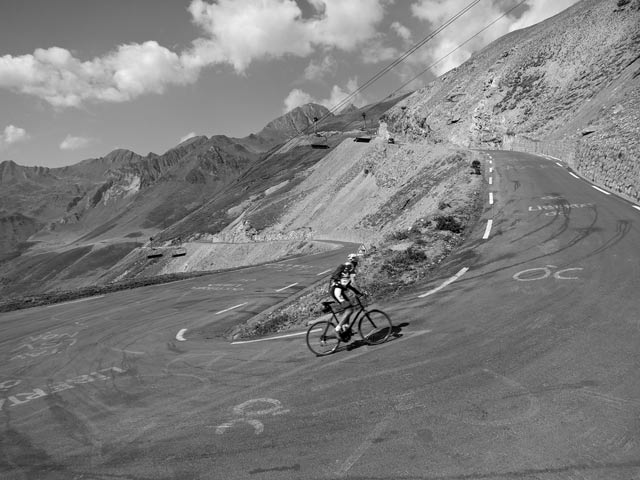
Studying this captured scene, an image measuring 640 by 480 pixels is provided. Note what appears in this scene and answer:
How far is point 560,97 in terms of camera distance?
57.4m

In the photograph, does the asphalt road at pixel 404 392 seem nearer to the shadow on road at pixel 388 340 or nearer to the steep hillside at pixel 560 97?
the shadow on road at pixel 388 340

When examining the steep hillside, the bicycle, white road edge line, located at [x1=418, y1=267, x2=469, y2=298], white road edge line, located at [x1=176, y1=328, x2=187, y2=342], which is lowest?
white road edge line, located at [x1=418, y1=267, x2=469, y2=298]

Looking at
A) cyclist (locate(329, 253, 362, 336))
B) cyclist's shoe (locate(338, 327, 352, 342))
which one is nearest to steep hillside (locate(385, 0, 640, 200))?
cyclist (locate(329, 253, 362, 336))

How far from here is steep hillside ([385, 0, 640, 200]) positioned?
101 feet

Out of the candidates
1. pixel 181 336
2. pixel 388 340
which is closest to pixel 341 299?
pixel 388 340

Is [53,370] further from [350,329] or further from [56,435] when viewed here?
[350,329]

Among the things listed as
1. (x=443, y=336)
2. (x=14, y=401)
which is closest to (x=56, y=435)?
(x=14, y=401)

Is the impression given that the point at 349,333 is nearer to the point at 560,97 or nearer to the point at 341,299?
the point at 341,299

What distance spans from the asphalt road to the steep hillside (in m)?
16.1

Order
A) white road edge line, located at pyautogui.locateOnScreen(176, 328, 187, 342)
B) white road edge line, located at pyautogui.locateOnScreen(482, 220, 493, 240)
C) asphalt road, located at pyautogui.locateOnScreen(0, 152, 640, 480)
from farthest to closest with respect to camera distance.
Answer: white road edge line, located at pyautogui.locateOnScreen(482, 220, 493, 240)
white road edge line, located at pyautogui.locateOnScreen(176, 328, 187, 342)
asphalt road, located at pyautogui.locateOnScreen(0, 152, 640, 480)

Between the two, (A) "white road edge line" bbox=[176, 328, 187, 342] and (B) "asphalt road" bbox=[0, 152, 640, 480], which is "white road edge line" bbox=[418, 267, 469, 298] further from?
(A) "white road edge line" bbox=[176, 328, 187, 342]

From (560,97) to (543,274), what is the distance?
2269 inches

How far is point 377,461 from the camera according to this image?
16.6ft

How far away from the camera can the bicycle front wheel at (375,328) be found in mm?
9148
